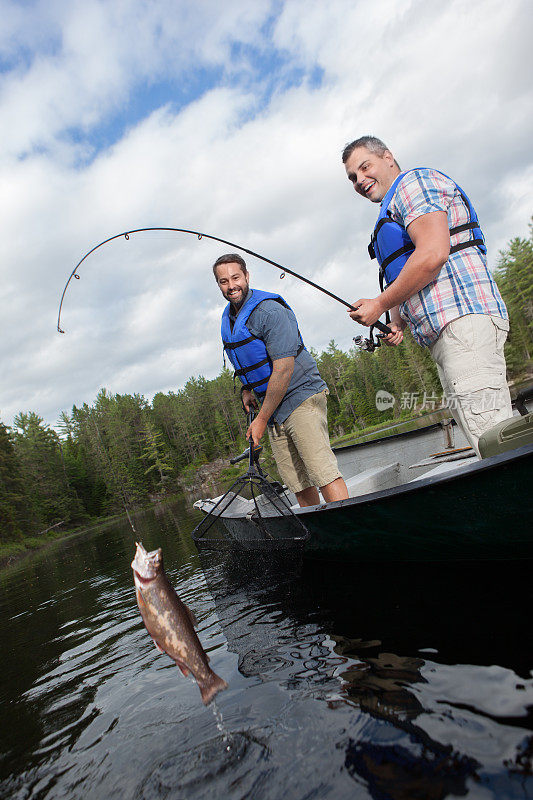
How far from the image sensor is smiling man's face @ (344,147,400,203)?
3424 mm

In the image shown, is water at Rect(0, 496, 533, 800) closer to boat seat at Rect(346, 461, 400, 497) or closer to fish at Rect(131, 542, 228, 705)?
fish at Rect(131, 542, 228, 705)

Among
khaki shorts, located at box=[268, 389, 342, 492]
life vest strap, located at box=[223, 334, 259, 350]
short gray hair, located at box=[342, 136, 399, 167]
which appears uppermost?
short gray hair, located at box=[342, 136, 399, 167]

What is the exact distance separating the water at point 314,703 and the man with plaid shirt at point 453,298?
130 centimetres

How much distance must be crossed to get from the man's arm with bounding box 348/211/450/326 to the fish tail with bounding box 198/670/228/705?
8.11ft

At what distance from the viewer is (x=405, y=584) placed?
3.88 meters

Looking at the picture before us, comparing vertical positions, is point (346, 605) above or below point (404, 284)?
below

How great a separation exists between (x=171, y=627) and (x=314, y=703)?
35.5 inches

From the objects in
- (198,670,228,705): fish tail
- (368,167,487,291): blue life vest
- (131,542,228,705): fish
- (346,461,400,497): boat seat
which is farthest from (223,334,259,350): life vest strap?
(198,670,228,705): fish tail

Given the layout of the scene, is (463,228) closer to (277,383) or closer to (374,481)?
(277,383)

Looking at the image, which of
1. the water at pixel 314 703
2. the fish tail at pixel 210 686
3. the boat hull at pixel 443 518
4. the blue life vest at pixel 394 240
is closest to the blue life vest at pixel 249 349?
the blue life vest at pixel 394 240

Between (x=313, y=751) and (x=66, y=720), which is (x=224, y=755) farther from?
(x=66, y=720)

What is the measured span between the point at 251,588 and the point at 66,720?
2.46m

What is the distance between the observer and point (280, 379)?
450cm

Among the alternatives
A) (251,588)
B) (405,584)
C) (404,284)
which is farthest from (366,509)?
(251,588)
